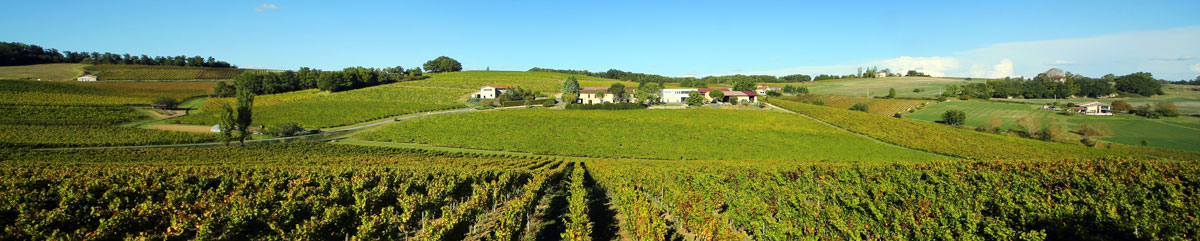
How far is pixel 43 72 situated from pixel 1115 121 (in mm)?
218741

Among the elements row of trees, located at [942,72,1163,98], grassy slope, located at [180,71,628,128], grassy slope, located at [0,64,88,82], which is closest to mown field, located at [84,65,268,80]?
grassy slope, located at [0,64,88,82]

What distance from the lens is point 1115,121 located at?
71.3 m

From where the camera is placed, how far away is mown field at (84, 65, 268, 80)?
108750 millimetres

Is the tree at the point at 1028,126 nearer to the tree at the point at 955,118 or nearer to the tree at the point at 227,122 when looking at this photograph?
the tree at the point at 955,118

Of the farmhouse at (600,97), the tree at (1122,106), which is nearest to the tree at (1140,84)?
the tree at (1122,106)

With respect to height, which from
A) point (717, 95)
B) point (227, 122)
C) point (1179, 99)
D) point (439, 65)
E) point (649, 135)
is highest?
point (439, 65)

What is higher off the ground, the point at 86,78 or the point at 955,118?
the point at 86,78

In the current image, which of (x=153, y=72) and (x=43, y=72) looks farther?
(x=153, y=72)

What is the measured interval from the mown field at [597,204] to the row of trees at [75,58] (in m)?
121

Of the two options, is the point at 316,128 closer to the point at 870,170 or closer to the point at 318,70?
the point at 318,70

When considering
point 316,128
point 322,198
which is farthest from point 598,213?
point 316,128

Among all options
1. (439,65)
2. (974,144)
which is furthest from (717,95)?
(439,65)

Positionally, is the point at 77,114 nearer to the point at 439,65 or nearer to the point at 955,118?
the point at 439,65

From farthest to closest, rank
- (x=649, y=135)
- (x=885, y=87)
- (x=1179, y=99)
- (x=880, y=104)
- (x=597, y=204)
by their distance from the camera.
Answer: (x=885, y=87) → (x=880, y=104) → (x=1179, y=99) → (x=649, y=135) → (x=597, y=204)
